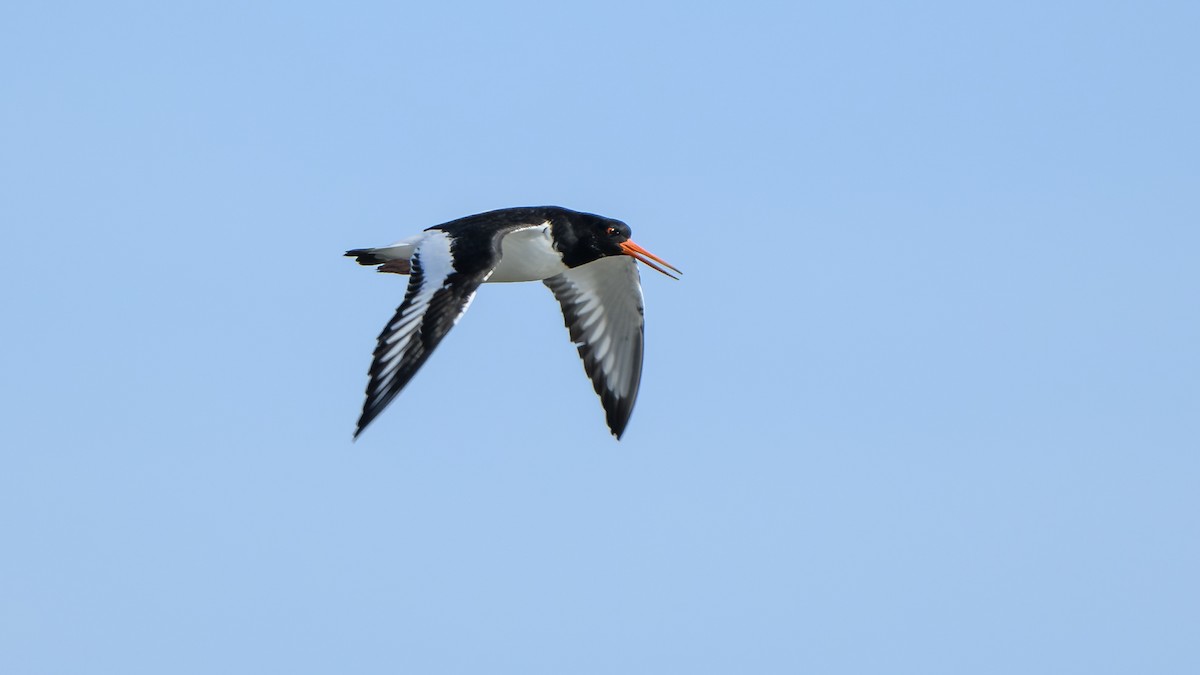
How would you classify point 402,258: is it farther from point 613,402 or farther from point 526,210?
point 613,402

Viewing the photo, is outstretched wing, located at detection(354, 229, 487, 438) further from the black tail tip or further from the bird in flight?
the black tail tip

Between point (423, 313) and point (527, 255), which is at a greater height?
point (527, 255)

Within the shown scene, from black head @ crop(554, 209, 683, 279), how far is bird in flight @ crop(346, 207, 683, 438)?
0.04ft

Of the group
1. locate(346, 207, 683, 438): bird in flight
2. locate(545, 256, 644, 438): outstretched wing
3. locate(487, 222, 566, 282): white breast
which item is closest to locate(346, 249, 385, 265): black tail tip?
locate(346, 207, 683, 438): bird in flight

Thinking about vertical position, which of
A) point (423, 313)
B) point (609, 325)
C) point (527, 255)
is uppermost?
point (527, 255)

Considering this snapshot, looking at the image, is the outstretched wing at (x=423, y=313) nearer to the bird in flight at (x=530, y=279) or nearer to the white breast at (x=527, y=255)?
the bird in flight at (x=530, y=279)

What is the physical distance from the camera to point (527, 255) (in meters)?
19.0

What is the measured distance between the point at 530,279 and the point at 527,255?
66 centimetres

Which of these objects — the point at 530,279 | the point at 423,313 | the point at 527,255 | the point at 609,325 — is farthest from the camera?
the point at 609,325

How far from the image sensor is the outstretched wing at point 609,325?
68.3 feet

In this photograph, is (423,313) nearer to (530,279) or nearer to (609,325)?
(530,279)

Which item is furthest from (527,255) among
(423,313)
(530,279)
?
(423,313)

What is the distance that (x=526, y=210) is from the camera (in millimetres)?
19078

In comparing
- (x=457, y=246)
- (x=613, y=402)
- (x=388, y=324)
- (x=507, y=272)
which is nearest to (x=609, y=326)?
(x=613, y=402)
